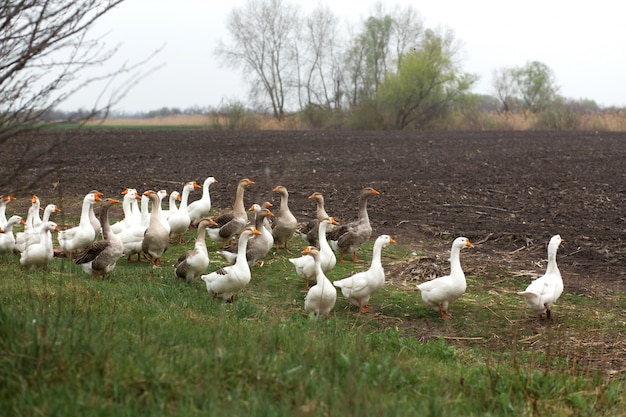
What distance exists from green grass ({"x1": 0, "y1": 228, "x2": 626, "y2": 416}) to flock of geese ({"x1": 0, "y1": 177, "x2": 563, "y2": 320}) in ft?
Result: 1.46

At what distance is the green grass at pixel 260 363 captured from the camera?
405 centimetres

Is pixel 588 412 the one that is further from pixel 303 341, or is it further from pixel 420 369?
pixel 303 341

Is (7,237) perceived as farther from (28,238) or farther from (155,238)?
(155,238)

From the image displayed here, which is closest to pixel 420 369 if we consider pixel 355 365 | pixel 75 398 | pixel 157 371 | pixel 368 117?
pixel 355 365

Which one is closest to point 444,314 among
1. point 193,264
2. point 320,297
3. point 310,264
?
point 320,297

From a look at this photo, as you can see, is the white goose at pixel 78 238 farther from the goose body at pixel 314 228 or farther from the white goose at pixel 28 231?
the goose body at pixel 314 228

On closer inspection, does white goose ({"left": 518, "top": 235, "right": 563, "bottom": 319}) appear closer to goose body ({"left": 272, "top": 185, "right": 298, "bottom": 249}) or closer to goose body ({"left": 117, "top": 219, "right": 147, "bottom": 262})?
goose body ({"left": 272, "top": 185, "right": 298, "bottom": 249})

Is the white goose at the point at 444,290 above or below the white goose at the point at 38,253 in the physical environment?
below

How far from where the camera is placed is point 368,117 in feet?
199

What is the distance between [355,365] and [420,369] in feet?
2.55

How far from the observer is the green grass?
4051 mm

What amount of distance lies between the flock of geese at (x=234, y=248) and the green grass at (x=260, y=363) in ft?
1.46

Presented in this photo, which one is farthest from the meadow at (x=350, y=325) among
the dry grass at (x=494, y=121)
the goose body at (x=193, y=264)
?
the dry grass at (x=494, y=121)

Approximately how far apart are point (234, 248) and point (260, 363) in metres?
5.71
